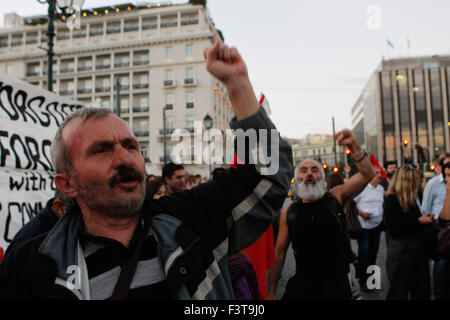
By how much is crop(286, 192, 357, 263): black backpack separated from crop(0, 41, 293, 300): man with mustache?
1914mm

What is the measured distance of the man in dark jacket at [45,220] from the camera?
210 centimetres

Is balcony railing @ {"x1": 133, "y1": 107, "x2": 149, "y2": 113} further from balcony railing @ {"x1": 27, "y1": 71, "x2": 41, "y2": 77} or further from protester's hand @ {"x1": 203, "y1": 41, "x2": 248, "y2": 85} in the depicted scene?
protester's hand @ {"x1": 203, "y1": 41, "x2": 248, "y2": 85}

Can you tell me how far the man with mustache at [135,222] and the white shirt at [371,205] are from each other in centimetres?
512

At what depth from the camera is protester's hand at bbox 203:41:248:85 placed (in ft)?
4.32

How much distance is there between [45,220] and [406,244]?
3711 millimetres

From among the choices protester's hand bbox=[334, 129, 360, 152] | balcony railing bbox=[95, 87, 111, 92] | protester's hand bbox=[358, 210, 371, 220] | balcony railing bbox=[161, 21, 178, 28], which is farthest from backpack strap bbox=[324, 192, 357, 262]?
balcony railing bbox=[95, 87, 111, 92]

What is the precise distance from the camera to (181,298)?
3.88 ft

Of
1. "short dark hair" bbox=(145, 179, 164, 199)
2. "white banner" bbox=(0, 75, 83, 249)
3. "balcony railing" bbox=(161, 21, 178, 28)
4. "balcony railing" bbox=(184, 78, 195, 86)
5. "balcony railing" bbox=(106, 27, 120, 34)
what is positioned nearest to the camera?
"white banner" bbox=(0, 75, 83, 249)

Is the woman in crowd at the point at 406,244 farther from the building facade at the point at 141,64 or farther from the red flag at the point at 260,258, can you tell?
the building facade at the point at 141,64

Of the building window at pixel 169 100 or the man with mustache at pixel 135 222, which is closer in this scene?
the man with mustache at pixel 135 222

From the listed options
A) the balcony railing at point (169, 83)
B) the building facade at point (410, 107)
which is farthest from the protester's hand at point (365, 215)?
the building facade at point (410, 107)

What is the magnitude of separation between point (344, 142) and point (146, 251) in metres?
1.82
